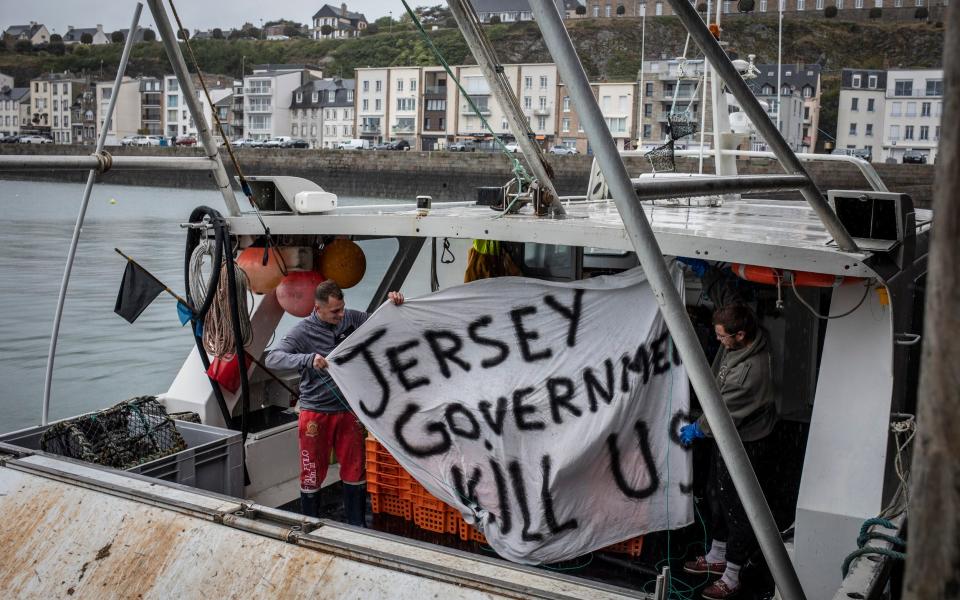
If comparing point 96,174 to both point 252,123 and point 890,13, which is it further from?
point 890,13

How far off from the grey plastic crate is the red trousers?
1.22 feet

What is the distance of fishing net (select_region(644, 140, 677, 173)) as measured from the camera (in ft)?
25.7

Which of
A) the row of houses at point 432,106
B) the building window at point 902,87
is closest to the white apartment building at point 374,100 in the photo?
the row of houses at point 432,106

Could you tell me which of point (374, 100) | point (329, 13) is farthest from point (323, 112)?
point (329, 13)

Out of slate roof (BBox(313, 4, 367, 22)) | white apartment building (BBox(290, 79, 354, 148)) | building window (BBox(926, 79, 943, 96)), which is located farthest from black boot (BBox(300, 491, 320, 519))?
slate roof (BBox(313, 4, 367, 22))

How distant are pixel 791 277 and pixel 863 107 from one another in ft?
323

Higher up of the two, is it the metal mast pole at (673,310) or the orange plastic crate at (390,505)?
the metal mast pole at (673,310)

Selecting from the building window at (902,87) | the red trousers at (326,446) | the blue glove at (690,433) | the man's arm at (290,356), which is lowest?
the red trousers at (326,446)

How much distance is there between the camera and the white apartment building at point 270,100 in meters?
111

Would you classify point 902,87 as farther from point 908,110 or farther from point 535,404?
point 535,404

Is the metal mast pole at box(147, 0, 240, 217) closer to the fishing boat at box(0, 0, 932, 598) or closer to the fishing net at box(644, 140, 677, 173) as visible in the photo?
the fishing boat at box(0, 0, 932, 598)

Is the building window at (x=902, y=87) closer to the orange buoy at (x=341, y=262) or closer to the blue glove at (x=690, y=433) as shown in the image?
the orange buoy at (x=341, y=262)

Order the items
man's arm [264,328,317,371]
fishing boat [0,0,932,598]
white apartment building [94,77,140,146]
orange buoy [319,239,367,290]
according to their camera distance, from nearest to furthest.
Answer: fishing boat [0,0,932,598], man's arm [264,328,317,371], orange buoy [319,239,367,290], white apartment building [94,77,140,146]

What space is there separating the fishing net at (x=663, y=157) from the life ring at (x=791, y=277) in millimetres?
3635
